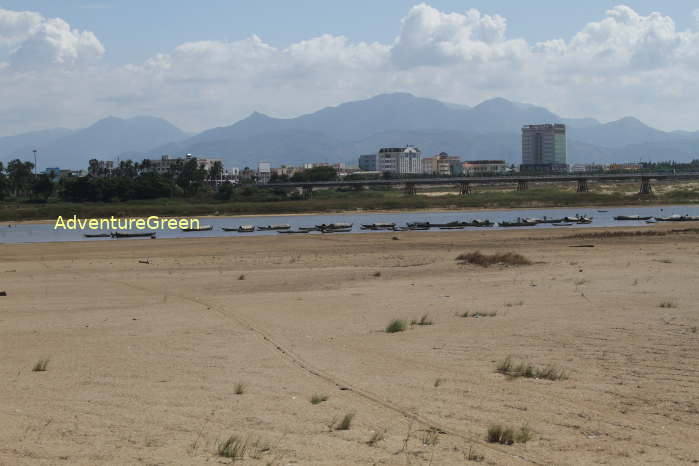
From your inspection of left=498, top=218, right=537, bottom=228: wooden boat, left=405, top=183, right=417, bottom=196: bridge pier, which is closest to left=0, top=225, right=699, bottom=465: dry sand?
left=498, top=218, right=537, bottom=228: wooden boat

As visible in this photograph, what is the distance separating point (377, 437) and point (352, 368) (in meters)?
3.40

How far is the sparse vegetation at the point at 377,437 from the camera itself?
785 cm

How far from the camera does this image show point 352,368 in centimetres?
1138

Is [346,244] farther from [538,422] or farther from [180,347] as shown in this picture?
[538,422]

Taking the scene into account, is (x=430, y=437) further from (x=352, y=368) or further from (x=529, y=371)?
(x=352, y=368)

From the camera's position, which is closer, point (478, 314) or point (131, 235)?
point (478, 314)

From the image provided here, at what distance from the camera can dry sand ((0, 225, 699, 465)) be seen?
7.78 metres

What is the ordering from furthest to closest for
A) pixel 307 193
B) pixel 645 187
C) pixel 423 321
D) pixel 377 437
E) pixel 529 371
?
1. pixel 307 193
2. pixel 645 187
3. pixel 423 321
4. pixel 529 371
5. pixel 377 437

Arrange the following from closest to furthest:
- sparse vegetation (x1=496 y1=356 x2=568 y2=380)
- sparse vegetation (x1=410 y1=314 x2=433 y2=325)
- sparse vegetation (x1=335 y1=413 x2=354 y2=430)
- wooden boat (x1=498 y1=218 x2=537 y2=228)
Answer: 1. sparse vegetation (x1=335 y1=413 x2=354 y2=430)
2. sparse vegetation (x1=496 y1=356 x2=568 y2=380)
3. sparse vegetation (x1=410 y1=314 x2=433 y2=325)
4. wooden boat (x1=498 y1=218 x2=537 y2=228)

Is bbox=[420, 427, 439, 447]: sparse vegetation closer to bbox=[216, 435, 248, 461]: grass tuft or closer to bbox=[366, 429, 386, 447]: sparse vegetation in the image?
bbox=[366, 429, 386, 447]: sparse vegetation

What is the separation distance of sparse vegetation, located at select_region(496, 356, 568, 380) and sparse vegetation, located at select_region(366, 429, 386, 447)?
3.01 metres

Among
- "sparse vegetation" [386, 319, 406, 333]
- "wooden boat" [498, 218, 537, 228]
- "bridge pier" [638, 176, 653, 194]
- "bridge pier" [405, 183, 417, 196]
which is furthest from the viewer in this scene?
"bridge pier" [405, 183, 417, 196]

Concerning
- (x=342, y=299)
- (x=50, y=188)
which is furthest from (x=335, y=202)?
(x=342, y=299)

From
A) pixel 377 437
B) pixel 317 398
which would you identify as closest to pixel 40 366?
pixel 317 398
